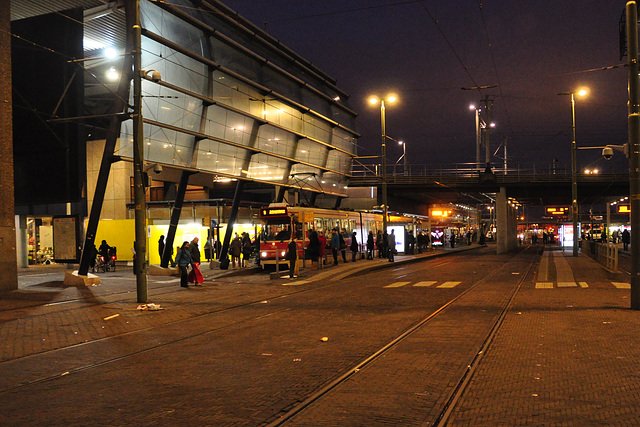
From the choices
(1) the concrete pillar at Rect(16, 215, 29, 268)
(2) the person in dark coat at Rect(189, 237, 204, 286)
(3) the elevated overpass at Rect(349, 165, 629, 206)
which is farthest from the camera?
(3) the elevated overpass at Rect(349, 165, 629, 206)

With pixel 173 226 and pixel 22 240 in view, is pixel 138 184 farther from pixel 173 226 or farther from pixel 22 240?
pixel 22 240

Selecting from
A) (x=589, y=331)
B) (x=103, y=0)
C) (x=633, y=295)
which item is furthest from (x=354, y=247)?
(x=589, y=331)

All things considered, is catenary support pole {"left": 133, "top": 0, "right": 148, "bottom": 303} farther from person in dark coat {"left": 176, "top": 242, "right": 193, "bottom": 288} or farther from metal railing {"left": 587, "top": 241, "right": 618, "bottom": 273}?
Result: metal railing {"left": 587, "top": 241, "right": 618, "bottom": 273}

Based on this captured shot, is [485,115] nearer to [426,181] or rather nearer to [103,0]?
[426,181]

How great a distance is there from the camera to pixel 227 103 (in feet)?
103

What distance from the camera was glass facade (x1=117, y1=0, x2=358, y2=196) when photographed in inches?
1046

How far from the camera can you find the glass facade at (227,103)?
26.6m

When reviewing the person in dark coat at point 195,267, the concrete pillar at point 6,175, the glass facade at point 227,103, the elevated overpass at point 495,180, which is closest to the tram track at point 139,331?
the person in dark coat at point 195,267

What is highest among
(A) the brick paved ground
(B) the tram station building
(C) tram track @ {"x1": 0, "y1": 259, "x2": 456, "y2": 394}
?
(B) the tram station building

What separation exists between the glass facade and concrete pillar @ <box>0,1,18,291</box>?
18.0 ft

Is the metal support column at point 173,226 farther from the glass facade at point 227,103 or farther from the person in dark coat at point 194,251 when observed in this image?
the person in dark coat at point 194,251

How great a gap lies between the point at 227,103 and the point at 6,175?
14.6 metres

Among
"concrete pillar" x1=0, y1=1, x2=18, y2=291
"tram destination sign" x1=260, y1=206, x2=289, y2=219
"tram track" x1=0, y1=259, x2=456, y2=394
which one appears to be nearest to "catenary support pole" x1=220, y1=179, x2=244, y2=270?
"tram destination sign" x1=260, y1=206, x2=289, y2=219

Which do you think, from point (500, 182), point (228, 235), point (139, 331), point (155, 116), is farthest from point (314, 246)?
point (500, 182)
